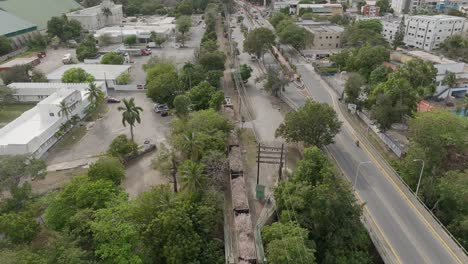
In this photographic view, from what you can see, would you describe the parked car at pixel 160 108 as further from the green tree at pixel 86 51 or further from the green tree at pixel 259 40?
the green tree at pixel 86 51

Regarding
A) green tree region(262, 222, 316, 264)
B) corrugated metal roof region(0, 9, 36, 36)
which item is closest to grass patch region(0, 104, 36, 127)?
corrugated metal roof region(0, 9, 36, 36)

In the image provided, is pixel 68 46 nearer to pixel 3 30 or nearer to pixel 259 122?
pixel 3 30

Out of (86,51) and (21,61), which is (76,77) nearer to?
(86,51)

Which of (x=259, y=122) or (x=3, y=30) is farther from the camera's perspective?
(x=3, y=30)

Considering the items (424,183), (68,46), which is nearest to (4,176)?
(424,183)

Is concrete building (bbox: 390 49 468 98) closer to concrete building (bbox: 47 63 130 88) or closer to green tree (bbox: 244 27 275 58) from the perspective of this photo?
green tree (bbox: 244 27 275 58)

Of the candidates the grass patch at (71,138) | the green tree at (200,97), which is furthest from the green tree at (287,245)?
the grass patch at (71,138)
